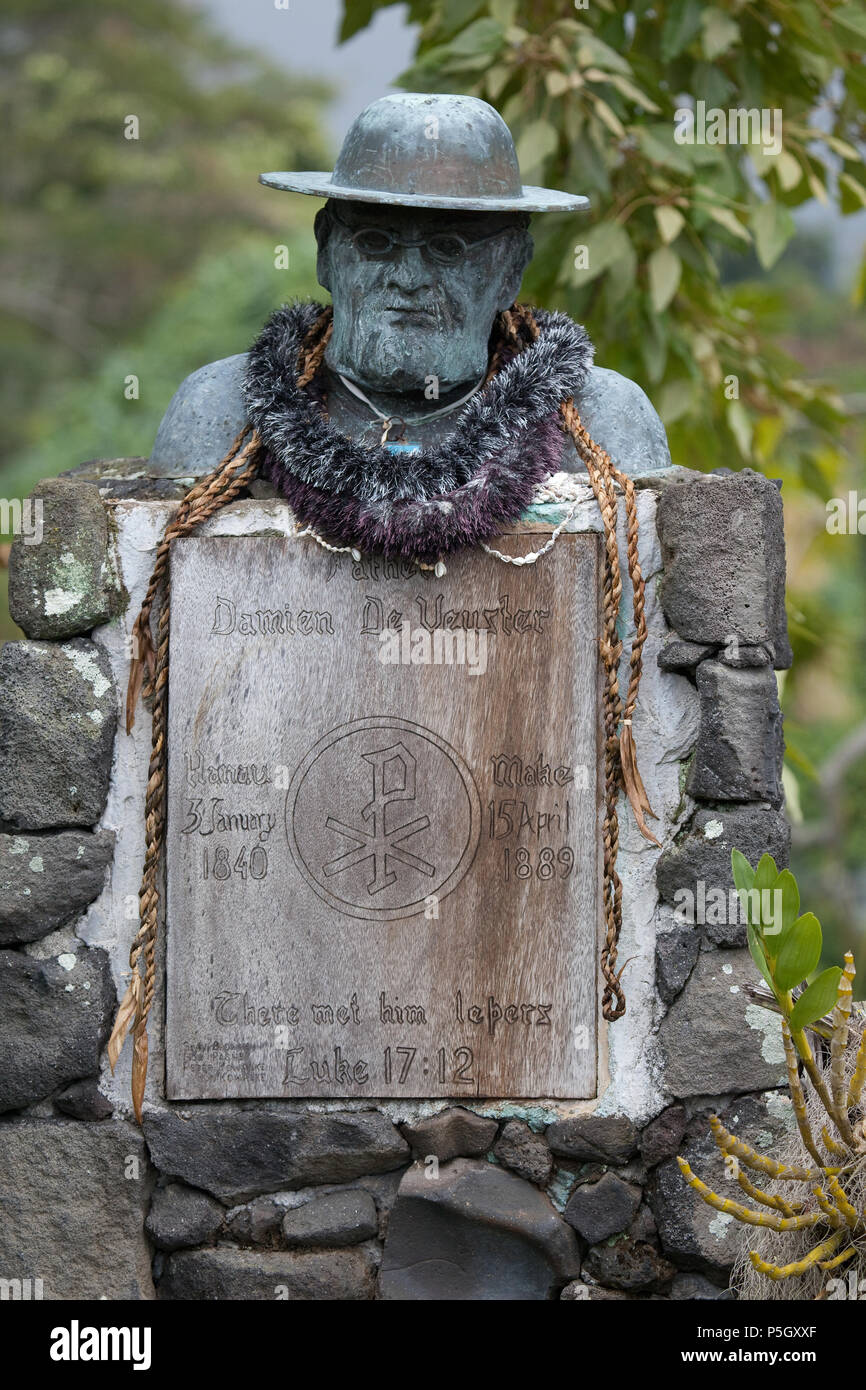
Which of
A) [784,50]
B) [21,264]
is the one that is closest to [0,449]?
[21,264]

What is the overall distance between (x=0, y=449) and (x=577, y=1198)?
1171 centimetres

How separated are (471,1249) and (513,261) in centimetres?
178

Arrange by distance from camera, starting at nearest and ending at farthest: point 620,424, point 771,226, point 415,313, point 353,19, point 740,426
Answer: point 415,313 → point 620,424 → point 771,226 → point 740,426 → point 353,19

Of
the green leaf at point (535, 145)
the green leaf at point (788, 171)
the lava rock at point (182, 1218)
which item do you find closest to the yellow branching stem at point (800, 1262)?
the lava rock at point (182, 1218)

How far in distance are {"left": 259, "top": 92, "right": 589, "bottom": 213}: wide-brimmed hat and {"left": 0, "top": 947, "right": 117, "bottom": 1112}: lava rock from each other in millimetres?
1432

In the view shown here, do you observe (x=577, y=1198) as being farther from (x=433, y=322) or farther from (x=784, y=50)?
(x=784, y=50)

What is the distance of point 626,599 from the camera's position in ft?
10.6

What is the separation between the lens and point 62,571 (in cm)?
320

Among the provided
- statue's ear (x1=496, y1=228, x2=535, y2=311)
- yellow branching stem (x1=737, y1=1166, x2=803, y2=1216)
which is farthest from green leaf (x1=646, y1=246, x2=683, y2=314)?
yellow branching stem (x1=737, y1=1166, x2=803, y2=1216)

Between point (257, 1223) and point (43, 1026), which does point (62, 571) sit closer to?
point (43, 1026)

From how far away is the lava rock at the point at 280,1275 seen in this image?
3121 mm

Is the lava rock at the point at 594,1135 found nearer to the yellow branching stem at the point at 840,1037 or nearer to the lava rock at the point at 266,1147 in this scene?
the lava rock at the point at 266,1147

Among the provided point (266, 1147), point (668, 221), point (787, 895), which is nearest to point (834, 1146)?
point (787, 895)

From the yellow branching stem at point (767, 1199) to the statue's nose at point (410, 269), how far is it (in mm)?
1613
